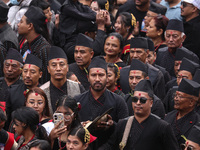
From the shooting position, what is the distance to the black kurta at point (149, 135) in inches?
287

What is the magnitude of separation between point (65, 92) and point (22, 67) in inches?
35.1

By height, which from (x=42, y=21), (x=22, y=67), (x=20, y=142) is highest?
(x=42, y=21)

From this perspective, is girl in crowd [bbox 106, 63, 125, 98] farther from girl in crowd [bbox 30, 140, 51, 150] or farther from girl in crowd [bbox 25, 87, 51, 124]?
girl in crowd [bbox 30, 140, 51, 150]

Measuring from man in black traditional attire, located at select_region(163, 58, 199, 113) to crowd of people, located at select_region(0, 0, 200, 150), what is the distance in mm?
15

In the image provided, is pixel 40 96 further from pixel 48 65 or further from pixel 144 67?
pixel 144 67

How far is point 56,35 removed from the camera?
10.5m

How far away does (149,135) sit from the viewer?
7.37m

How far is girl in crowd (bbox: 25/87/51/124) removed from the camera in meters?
7.95

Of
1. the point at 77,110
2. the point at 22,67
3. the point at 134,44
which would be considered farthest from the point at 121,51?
the point at 77,110

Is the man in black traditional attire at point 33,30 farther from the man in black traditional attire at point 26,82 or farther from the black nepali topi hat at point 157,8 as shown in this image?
the black nepali topi hat at point 157,8

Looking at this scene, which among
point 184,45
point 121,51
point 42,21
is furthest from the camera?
point 184,45

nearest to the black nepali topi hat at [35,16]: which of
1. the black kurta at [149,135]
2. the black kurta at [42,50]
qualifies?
the black kurta at [42,50]

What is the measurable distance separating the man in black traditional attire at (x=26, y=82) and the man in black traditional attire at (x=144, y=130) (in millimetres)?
1569


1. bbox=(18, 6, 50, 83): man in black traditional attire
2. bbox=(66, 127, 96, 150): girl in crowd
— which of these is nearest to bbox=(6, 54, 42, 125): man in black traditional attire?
bbox=(18, 6, 50, 83): man in black traditional attire
